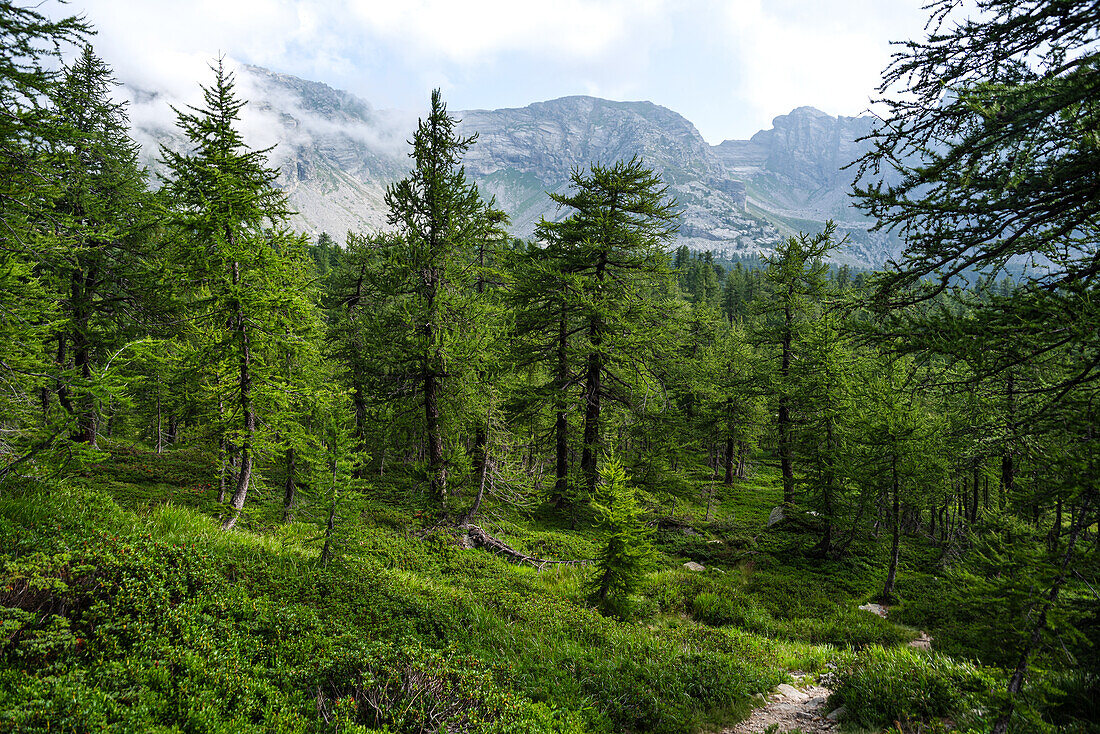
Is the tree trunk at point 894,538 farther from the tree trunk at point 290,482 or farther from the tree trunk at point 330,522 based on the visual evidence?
the tree trunk at point 290,482

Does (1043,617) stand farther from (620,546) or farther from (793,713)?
(620,546)

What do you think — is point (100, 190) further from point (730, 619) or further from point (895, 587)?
point (895, 587)

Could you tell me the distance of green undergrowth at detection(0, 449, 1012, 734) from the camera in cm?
436

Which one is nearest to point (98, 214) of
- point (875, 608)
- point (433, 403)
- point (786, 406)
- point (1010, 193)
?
point (433, 403)

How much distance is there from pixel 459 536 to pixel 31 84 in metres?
13.0

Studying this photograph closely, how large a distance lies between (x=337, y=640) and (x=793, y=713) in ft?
22.9

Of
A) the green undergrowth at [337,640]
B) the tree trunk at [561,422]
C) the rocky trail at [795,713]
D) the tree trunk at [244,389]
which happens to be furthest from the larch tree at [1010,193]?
the tree trunk at [561,422]

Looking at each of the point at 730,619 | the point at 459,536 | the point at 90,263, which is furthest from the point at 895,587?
the point at 90,263

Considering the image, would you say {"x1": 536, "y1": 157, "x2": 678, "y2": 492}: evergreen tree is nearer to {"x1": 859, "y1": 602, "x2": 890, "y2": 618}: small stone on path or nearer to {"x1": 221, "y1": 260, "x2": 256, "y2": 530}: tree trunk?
{"x1": 859, "y1": 602, "x2": 890, "y2": 618}: small stone on path

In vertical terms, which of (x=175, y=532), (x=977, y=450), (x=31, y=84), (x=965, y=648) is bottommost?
(x=965, y=648)

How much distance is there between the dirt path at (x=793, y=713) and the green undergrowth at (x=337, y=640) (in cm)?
19

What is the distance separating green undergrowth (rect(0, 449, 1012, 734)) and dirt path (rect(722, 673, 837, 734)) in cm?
19

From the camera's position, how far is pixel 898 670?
22.0 ft

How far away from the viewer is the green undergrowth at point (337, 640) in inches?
172
